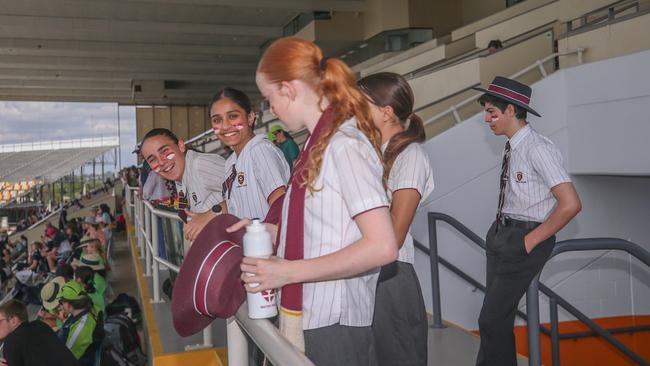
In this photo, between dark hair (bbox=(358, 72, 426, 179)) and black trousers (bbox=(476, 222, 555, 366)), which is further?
black trousers (bbox=(476, 222, 555, 366))

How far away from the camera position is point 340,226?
158 centimetres

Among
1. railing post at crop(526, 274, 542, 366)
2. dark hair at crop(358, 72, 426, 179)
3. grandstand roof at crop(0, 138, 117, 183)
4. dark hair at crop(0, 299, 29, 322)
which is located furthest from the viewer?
grandstand roof at crop(0, 138, 117, 183)

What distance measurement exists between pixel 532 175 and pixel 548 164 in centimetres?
14

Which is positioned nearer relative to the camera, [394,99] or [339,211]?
[339,211]

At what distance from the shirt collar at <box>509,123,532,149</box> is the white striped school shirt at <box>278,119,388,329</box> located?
6.12ft

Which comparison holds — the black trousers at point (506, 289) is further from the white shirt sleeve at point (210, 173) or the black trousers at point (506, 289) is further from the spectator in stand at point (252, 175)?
the white shirt sleeve at point (210, 173)

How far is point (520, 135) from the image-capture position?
3.27 m

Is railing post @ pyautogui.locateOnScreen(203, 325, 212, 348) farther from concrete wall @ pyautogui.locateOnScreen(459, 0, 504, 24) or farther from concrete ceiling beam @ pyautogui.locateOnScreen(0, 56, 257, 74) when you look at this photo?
concrete ceiling beam @ pyautogui.locateOnScreen(0, 56, 257, 74)

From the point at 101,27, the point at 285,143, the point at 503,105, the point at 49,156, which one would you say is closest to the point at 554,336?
the point at 503,105

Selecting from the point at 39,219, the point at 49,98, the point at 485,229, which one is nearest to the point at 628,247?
the point at 485,229

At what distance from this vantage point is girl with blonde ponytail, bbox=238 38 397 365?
1478mm

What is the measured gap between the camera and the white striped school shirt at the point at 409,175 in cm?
238

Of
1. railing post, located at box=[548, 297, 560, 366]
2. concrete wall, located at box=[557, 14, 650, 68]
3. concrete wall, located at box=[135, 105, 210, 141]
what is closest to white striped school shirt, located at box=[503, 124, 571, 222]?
railing post, located at box=[548, 297, 560, 366]

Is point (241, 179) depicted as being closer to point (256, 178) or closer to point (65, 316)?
point (256, 178)
